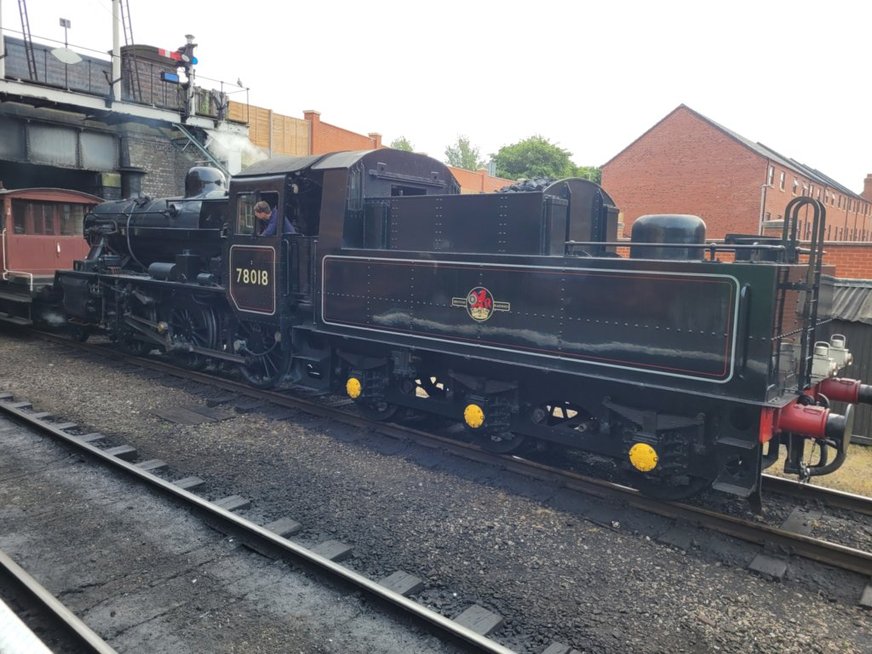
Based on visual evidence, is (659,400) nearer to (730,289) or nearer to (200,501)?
(730,289)

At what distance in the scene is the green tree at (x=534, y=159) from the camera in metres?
61.1

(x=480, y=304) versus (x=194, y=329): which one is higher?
(x=480, y=304)

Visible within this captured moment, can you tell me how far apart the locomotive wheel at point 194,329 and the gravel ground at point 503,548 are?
2370 millimetres

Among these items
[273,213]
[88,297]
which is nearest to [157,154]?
[88,297]

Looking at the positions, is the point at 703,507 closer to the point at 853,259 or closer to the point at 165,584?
the point at 165,584

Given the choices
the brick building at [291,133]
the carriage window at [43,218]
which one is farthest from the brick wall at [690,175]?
the carriage window at [43,218]

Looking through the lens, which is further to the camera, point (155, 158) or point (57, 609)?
point (155, 158)

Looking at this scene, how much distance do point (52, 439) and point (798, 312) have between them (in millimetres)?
7671

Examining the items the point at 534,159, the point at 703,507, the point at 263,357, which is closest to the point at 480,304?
the point at 703,507

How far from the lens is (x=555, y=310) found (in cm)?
590

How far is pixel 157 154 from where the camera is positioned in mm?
20438

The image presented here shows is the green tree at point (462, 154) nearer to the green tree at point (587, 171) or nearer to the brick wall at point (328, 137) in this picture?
the green tree at point (587, 171)

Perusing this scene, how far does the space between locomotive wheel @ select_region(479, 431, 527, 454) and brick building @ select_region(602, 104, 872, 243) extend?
97.7 ft

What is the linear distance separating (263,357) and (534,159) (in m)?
56.2
